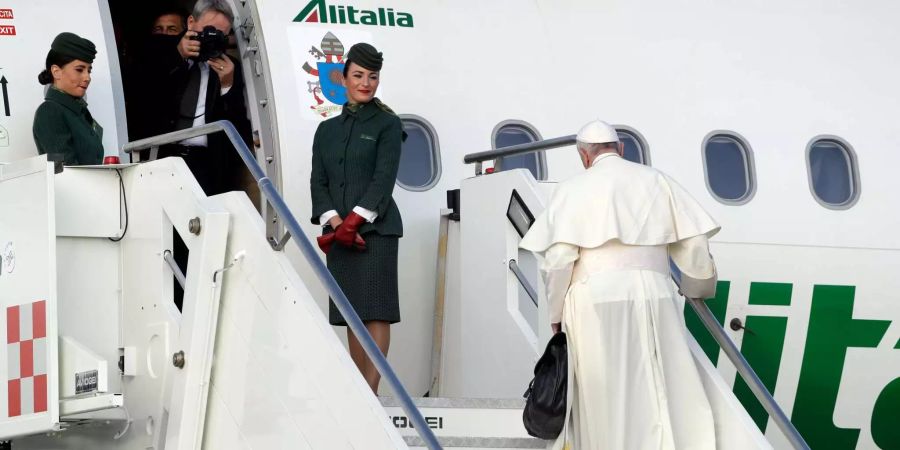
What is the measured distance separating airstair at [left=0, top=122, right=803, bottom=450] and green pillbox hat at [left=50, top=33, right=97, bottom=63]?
79 centimetres

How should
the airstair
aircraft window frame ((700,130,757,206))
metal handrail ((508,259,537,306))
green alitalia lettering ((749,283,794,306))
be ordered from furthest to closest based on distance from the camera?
aircraft window frame ((700,130,757,206)) → green alitalia lettering ((749,283,794,306)) → metal handrail ((508,259,537,306)) → the airstair

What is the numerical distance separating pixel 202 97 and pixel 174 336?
7.60 feet

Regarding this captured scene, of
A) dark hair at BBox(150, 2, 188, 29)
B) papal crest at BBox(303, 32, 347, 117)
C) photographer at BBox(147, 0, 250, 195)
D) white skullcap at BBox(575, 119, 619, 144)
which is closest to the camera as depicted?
white skullcap at BBox(575, 119, 619, 144)

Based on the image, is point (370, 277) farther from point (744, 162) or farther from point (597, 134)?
point (744, 162)

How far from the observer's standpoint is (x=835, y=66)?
9555 mm

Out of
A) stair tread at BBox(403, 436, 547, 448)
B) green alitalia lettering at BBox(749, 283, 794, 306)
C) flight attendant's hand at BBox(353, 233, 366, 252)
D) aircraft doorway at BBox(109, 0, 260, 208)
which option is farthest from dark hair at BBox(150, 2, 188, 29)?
stair tread at BBox(403, 436, 547, 448)

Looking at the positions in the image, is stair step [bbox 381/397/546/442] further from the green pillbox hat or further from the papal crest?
the green pillbox hat

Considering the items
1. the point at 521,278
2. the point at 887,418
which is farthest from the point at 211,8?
the point at 887,418

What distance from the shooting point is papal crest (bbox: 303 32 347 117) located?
26.3ft

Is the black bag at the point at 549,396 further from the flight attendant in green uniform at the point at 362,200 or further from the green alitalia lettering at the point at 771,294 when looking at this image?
the green alitalia lettering at the point at 771,294

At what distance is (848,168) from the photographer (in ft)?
30.5

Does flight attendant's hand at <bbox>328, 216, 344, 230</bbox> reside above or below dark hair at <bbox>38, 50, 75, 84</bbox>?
below

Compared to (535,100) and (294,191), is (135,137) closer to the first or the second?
(294,191)

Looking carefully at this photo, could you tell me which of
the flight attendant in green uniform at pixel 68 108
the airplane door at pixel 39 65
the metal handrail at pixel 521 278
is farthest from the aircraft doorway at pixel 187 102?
the metal handrail at pixel 521 278
